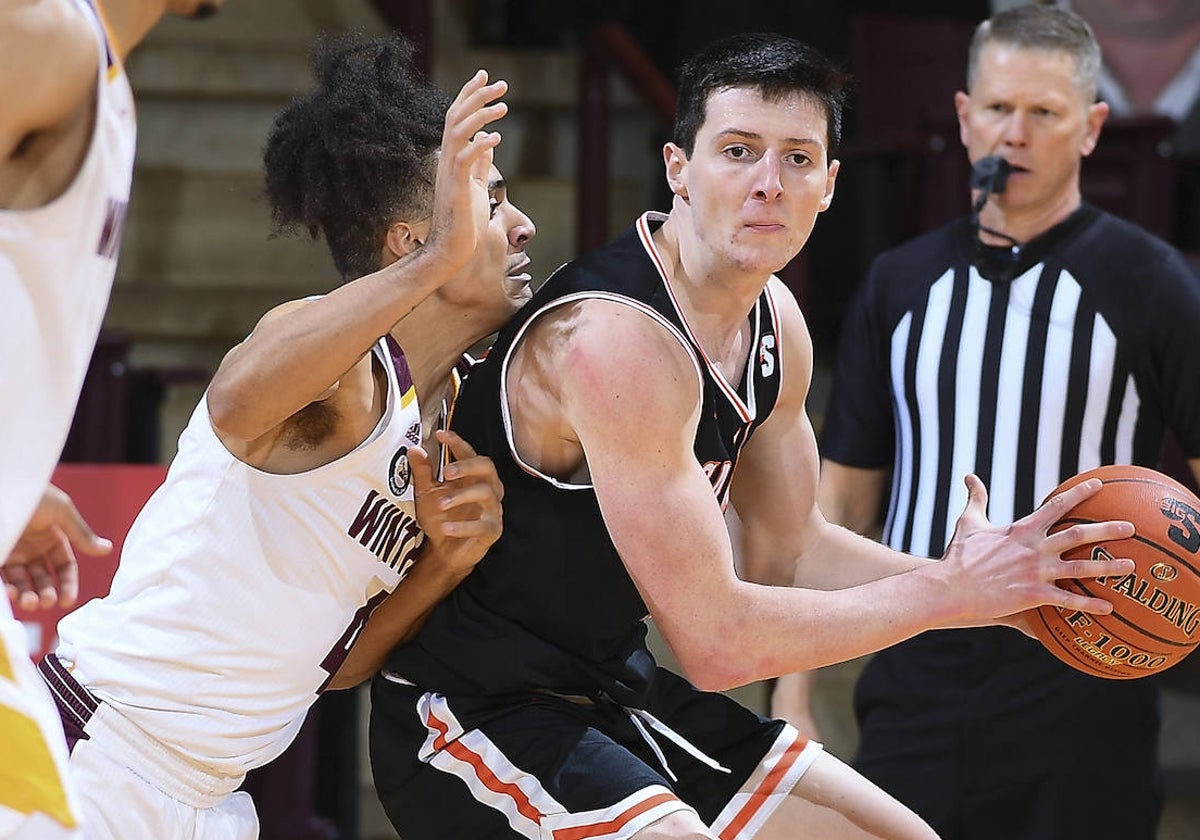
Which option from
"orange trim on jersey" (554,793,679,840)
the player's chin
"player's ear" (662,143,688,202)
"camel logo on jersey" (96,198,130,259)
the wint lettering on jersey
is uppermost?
"player's ear" (662,143,688,202)

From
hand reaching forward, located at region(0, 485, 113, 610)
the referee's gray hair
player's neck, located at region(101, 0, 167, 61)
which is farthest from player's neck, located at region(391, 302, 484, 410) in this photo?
the referee's gray hair

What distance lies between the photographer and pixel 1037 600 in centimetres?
258

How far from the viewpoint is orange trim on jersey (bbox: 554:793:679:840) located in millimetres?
2600

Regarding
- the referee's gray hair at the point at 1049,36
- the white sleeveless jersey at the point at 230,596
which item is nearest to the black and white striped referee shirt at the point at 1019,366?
the referee's gray hair at the point at 1049,36

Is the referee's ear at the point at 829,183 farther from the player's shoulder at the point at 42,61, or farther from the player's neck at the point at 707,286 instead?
the player's shoulder at the point at 42,61

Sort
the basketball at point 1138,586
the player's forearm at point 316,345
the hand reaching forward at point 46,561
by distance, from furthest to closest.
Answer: the basketball at point 1138,586 < the player's forearm at point 316,345 < the hand reaching forward at point 46,561

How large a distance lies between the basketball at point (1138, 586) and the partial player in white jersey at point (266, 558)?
0.95 meters

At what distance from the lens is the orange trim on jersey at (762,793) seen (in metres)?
2.88

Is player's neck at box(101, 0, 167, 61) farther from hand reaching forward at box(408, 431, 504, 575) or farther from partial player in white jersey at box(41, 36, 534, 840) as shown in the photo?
hand reaching forward at box(408, 431, 504, 575)

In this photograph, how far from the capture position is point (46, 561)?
239 centimetres

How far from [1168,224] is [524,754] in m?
3.29

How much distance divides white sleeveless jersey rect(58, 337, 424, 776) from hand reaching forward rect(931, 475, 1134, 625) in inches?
→ 36.7

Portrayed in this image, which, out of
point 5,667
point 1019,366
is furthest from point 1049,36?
point 5,667

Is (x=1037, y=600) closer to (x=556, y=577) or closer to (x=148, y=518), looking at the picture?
(x=556, y=577)
